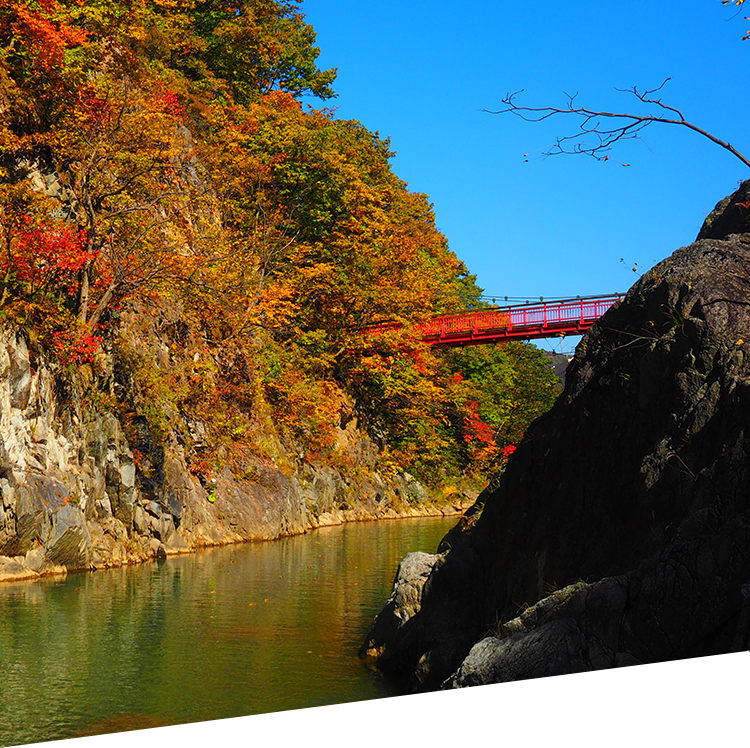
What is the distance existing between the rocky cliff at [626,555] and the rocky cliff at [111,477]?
1041 cm

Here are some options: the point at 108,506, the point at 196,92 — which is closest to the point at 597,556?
the point at 108,506

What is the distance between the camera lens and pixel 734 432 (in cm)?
653

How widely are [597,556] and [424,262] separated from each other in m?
40.3

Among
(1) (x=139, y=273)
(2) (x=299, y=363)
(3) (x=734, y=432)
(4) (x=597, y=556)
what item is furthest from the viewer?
(2) (x=299, y=363)

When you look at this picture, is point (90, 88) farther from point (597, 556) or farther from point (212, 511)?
point (597, 556)

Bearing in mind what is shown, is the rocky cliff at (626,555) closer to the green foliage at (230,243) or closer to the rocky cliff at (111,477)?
the rocky cliff at (111,477)

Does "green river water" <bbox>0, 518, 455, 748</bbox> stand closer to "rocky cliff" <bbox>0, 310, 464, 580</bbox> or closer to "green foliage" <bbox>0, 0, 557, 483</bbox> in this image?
"rocky cliff" <bbox>0, 310, 464, 580</bbox>

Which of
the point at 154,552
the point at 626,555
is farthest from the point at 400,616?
the point at 154,552

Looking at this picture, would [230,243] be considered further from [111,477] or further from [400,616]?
[400,616]

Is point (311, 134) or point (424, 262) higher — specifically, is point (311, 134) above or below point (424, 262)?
above

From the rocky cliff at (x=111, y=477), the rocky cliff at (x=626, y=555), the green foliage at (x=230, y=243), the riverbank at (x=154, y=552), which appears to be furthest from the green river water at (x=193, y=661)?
the green foliage at (x=230, y=243)

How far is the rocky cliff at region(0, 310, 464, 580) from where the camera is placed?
58.6 feet

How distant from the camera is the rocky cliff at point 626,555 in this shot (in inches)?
225

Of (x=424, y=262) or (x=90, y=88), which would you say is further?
(x=424, y=262)
